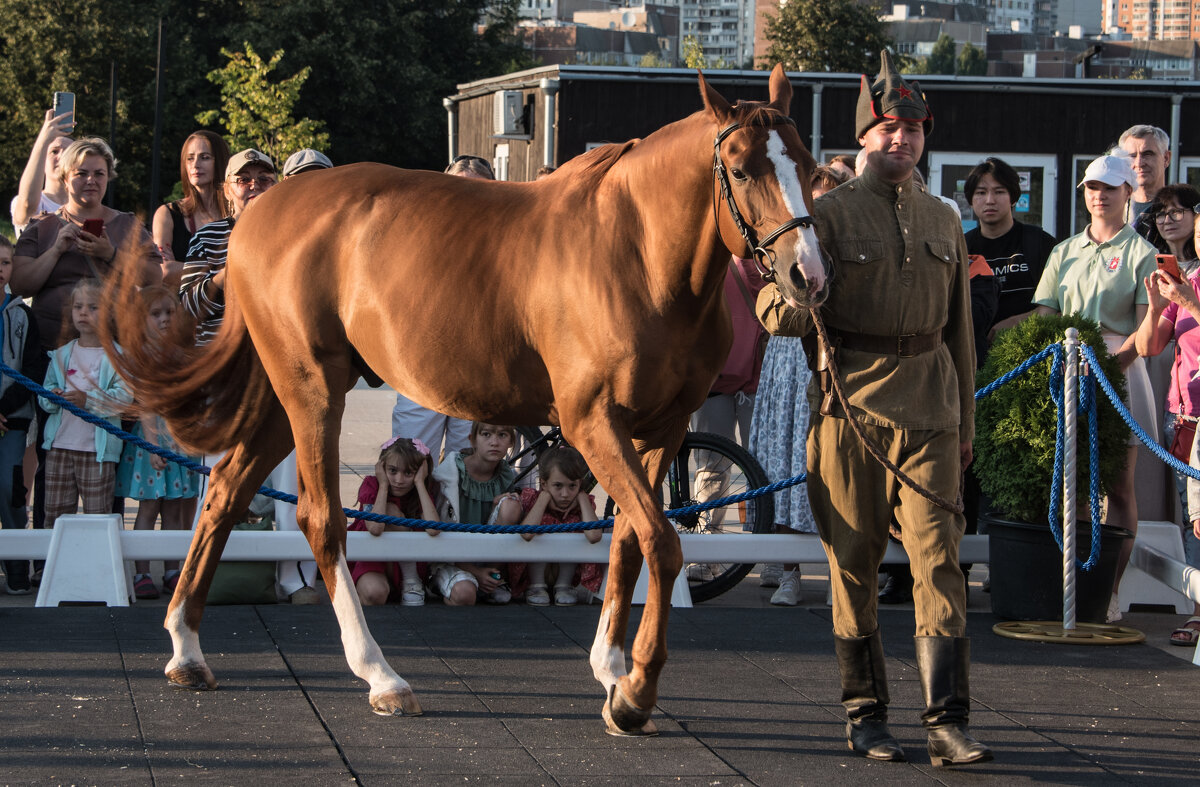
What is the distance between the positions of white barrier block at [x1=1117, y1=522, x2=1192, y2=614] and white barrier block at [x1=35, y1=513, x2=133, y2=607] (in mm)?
4972

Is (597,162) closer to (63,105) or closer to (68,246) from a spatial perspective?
(68,246)

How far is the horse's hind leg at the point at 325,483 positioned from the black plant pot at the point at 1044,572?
3074 millimetres

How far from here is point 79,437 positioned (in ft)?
23.0

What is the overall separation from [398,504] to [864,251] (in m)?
3.32

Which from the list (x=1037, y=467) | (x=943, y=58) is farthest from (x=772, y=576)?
(x=943, y=58)

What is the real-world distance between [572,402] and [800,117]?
16.7 m

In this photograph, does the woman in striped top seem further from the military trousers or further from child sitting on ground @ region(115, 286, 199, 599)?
the military trousers

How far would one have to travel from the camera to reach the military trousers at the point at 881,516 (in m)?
4.48

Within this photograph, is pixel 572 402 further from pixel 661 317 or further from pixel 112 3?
pixel 112 3

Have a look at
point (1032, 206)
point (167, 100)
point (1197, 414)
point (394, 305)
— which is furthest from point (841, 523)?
point (167, 100)

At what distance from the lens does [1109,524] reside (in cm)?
699

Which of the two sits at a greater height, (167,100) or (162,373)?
(167,100)

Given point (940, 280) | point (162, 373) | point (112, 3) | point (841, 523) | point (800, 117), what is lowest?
point (841, 523)

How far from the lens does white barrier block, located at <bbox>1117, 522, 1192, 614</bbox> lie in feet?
23.2
